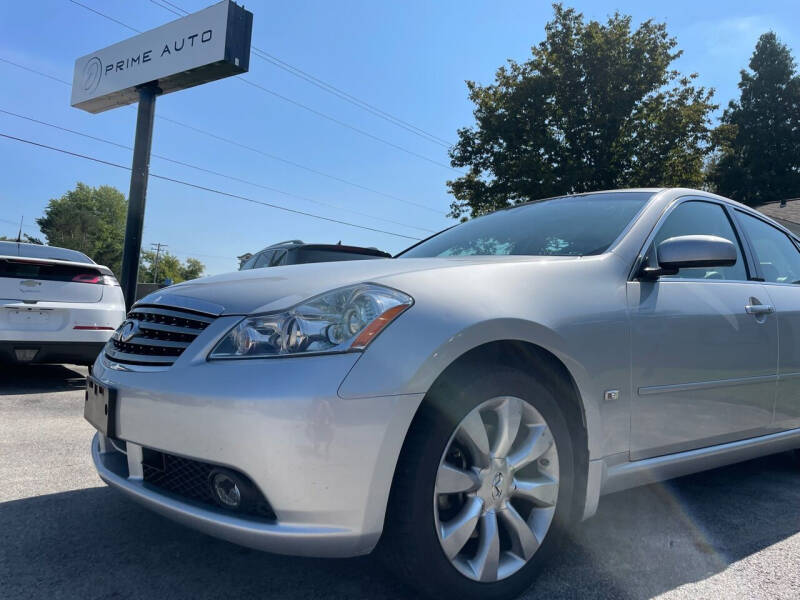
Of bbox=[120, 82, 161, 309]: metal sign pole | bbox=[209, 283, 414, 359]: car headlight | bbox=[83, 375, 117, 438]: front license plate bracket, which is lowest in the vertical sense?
bbox=[83, 375, 117, 438]: front license plate bracket

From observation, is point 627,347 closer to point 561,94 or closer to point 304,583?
point 304,583

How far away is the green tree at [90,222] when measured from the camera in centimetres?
8262

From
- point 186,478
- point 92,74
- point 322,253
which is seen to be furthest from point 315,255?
point 92,74

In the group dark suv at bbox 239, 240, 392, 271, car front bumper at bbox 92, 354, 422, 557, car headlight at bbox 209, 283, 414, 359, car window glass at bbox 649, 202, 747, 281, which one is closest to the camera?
car front bumper at bbox 92, 354, 422, 557

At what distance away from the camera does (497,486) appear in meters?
1.92

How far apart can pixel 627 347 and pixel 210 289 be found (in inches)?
59.6

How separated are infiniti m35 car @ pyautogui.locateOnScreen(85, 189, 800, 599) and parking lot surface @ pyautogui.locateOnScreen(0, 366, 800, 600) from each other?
0.96ft

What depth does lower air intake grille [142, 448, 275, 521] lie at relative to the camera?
1688 millimetres

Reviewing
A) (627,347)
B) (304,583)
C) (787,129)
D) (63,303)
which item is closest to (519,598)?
(304,583)

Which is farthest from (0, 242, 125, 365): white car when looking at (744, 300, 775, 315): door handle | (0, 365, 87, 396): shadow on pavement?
(744, 300, 775, 315): door handle

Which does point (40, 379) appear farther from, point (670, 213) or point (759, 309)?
point (759, 309)

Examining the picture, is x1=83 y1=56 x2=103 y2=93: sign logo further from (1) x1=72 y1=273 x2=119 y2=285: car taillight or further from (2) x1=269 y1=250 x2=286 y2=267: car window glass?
(1) x1=72 y1=273 x2=119 y2=285: car taillight

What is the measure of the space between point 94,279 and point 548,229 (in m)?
4.71

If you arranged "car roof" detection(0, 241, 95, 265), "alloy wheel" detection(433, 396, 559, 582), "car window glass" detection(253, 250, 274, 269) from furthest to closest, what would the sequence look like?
"car window glass" detection(253, 250, 274, 269)
"car roof" detection(0, 241, 95, 265)
"alloy wheel" detection(433, 396, 559, 582)
